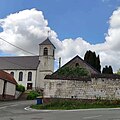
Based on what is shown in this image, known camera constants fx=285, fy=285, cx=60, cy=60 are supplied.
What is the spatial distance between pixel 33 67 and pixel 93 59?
63.8 ft

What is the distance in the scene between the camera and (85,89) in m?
29.0

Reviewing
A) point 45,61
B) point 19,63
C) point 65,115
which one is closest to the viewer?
point 65,115

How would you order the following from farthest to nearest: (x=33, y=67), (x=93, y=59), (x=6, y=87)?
(x=33, y=67), (x=93, y=59), (x=6, y=87)

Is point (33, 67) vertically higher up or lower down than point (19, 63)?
lower down

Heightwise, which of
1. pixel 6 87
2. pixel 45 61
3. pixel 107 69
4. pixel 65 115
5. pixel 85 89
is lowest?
pixel 65 115

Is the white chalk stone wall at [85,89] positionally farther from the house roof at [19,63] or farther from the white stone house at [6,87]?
the house roof at [19,63]

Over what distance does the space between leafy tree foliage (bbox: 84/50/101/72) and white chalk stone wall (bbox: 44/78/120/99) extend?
1524 inches

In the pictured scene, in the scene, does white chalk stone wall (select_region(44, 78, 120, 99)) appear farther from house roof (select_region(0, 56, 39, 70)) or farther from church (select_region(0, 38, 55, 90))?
house roof (select_region(0, 56, 39, 70))

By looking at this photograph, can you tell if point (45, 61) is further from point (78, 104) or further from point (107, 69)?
point (78, 104)

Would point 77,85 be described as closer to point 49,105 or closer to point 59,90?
point 59,90

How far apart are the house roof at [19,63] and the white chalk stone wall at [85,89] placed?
165ft

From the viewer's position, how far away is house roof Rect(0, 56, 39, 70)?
265 ft

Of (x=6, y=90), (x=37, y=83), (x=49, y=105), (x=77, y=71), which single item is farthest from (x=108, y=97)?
(x=37, y=83)

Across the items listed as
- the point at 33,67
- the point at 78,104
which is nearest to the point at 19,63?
the point at 33,67
